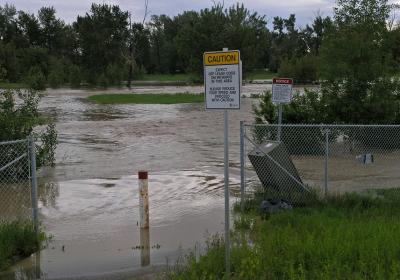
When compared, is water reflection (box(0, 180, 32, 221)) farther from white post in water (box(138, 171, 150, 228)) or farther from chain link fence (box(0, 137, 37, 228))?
white post in water (box(138, 171, 150, 228))

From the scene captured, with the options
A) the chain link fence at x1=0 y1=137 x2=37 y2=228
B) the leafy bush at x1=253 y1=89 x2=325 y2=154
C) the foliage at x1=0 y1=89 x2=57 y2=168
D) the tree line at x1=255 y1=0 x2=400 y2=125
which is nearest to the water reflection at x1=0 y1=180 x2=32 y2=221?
the chain link fence at x1=0 y1=137 x2=37 y2=228

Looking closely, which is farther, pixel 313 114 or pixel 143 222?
pixel 313 114

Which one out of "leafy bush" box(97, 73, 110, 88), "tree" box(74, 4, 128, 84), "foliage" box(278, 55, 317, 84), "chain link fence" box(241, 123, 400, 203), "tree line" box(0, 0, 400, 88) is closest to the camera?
"chain link fence" box(241, 123, 400, 203)

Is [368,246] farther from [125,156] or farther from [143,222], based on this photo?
[125,156]

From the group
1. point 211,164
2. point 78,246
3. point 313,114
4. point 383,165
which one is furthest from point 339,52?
point 78,246

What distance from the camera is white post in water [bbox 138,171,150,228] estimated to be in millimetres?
8367

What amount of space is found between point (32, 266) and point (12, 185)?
5749mm

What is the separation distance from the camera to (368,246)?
6.16m

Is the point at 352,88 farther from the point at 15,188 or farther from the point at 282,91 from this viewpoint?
the point at 15,188

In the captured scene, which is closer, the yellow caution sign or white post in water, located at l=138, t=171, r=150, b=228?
the yellow caution sign

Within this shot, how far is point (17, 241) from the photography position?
7395 millimetres

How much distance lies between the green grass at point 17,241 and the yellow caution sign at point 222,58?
11.2 ft

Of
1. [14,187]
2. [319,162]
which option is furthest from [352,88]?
[14,187]

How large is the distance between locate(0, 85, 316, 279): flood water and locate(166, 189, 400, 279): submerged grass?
941 mm
